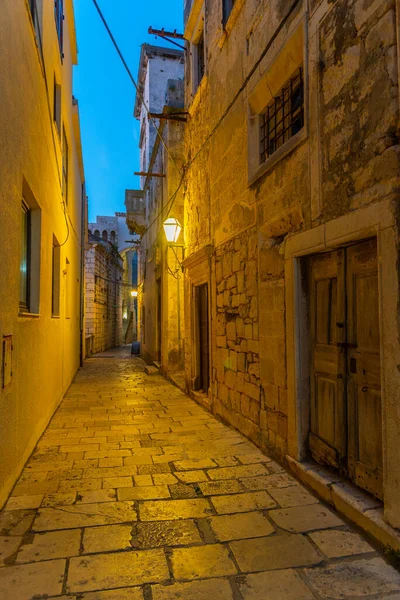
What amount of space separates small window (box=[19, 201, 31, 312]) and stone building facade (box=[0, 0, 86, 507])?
1cm

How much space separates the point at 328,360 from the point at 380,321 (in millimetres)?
855

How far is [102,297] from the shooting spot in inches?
770

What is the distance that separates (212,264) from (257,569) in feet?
14.3

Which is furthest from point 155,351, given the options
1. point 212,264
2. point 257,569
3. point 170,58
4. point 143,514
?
point 170,58

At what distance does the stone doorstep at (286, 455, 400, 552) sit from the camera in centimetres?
229

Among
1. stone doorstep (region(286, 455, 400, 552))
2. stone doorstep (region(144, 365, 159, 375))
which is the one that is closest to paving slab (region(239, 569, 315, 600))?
stone doorstep (region(286, 455, 400, 552))

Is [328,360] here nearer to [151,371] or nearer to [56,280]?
[56,280]

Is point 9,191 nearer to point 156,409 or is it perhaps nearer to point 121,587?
point 121,587

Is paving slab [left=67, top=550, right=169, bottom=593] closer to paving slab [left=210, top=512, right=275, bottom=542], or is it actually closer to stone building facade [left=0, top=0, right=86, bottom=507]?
paving slab [left=210, top=512, right=275, bottom=542]

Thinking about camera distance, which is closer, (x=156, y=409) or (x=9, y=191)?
(x=9, y=191)

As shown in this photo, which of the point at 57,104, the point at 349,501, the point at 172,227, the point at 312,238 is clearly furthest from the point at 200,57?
the point at 349,501

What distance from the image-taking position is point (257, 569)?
2166 mm

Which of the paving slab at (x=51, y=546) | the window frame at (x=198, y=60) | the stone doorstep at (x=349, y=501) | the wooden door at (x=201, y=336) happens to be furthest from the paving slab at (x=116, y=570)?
the window frame at (x=198, y=60)

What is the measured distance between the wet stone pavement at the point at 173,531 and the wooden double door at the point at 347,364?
0.42 m
